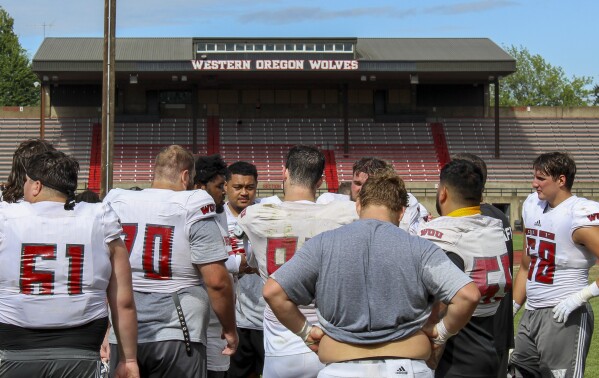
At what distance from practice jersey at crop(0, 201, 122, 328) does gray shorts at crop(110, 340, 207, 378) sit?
88 centimetres

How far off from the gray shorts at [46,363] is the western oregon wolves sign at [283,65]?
34262 millimetres

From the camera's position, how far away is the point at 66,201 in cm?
478

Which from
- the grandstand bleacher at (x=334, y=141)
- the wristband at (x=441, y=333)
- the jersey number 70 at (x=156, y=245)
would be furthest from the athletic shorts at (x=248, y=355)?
the grandstand bleacher at (x=334, y=141)

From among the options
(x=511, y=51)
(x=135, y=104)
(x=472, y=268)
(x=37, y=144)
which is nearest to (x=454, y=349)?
(x=472, y=268)

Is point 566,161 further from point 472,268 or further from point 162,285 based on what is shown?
point 162,285

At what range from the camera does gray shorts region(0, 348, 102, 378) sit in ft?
15.1

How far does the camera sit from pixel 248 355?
7.04 m

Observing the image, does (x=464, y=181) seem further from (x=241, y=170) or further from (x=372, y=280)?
(x=241, y=170)

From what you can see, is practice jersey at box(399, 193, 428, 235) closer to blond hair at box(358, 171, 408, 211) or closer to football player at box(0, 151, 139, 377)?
blond hair at box(358, 171, 408, 211)

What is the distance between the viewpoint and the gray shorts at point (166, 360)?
5559 millimetres

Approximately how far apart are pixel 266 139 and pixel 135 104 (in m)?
6.68

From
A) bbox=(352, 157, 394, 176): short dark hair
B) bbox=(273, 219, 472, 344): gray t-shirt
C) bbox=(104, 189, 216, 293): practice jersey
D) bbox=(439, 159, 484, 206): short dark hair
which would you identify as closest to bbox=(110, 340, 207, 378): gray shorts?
bbox=(104, 189, 216, 293): practice jersey

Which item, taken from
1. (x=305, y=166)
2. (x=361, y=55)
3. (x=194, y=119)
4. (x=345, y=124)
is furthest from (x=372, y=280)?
(x=361, y=55)

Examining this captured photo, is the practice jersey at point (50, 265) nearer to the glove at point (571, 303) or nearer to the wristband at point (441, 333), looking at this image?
the wristband at point (441, 333)
